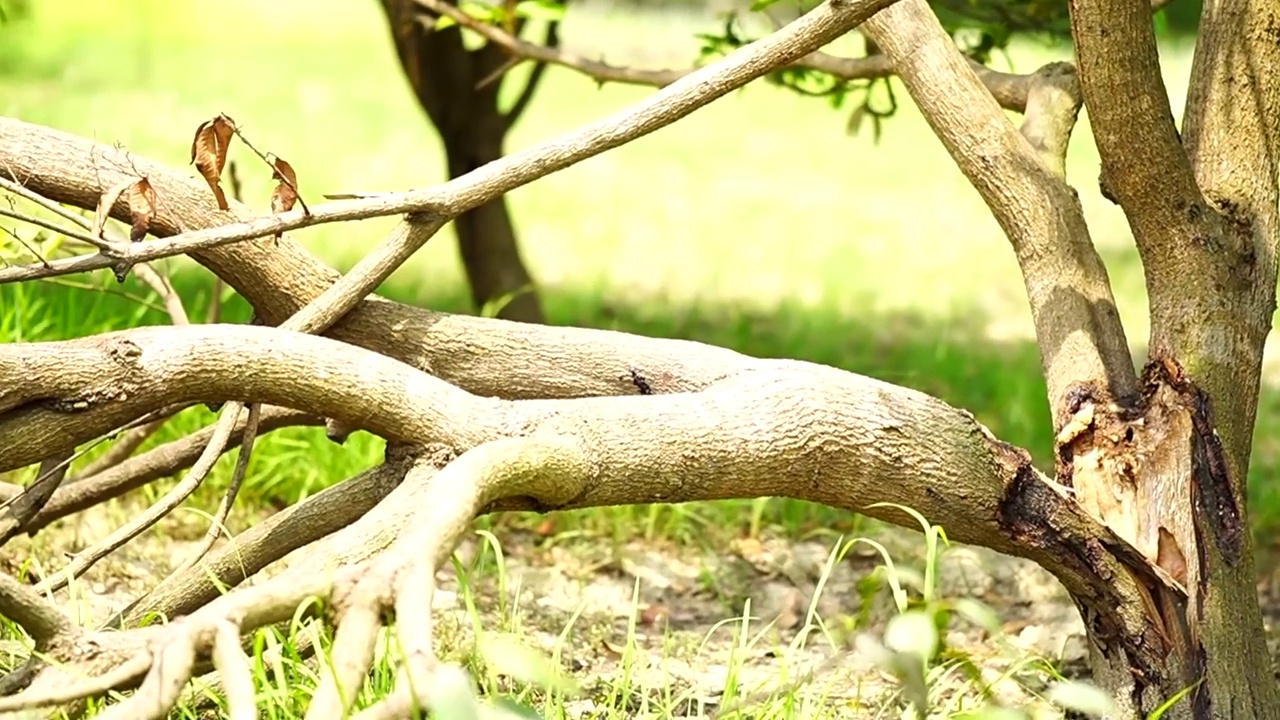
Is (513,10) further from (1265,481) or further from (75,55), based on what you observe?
(75,55)

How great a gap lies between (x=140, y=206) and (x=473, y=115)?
9.01 ft

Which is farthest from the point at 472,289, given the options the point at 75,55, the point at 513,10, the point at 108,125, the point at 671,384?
the point at 75,55

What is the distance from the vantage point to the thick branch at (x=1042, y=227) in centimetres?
241

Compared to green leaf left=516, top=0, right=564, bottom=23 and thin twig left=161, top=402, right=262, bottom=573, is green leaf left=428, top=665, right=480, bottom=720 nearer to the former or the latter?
thin twig left=161, top=402, right=262, bottom=573

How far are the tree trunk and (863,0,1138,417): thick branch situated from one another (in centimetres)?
217

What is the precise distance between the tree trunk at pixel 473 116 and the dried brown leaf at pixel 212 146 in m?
2.50

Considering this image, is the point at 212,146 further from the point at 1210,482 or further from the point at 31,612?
the point at 1210,482

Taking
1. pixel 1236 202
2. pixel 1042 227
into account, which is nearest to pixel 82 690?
pixel 1042 227

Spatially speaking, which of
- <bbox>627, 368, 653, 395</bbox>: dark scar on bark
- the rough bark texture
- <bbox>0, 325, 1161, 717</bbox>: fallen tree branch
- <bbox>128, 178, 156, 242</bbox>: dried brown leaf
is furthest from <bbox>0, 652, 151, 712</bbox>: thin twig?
the rough bark texture

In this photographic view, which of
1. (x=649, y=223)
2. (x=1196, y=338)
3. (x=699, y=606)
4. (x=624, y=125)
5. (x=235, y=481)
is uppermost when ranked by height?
(x=649, y=223)

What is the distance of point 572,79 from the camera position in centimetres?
1233

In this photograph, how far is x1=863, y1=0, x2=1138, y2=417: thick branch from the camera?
2.41 m

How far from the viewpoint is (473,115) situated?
181 inches

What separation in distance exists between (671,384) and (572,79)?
10.4 meters
